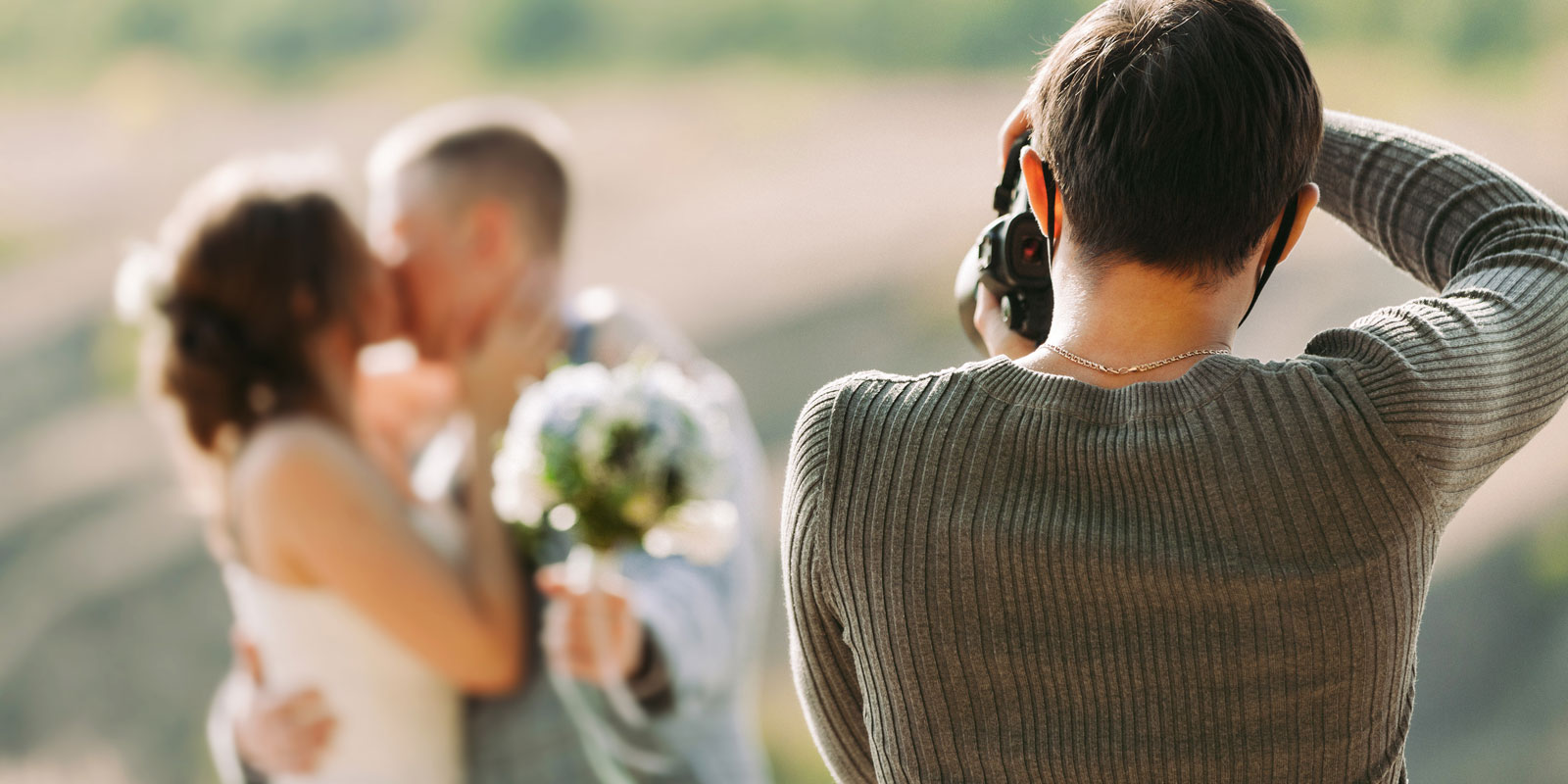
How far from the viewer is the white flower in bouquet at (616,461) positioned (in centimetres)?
199

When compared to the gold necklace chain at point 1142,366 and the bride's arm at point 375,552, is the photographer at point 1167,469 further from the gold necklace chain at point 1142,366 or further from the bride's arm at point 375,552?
the bride's arm at point 375,552

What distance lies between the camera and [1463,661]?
10.2 feet

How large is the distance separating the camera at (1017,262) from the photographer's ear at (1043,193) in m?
0.09

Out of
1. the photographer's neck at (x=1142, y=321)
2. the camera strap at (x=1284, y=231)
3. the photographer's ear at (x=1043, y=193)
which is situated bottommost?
the photographer's neck at (x=1142, y=321)

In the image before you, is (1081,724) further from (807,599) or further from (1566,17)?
(1566,17)

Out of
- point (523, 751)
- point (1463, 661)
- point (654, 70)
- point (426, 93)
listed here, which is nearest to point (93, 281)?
→ point (426, 93)

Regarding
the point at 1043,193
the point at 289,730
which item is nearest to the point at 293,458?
the point at 289,730

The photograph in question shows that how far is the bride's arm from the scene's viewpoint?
227 centimetres

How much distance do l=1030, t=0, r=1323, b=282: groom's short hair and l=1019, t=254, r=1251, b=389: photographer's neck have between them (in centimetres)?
1

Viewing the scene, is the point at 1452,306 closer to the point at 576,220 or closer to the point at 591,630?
the point at 591,630

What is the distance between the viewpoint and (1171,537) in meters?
0.64

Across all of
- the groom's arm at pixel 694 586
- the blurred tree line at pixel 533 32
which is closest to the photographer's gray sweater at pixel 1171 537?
the groom's arm at pixel 694 586

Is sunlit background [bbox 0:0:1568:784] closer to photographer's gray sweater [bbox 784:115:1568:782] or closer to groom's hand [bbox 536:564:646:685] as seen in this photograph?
groom's hand [bbox 536:564:646:685]

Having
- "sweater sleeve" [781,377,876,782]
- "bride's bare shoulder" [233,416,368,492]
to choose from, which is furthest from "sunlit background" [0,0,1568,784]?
"sweater sleeve" [781,377,876,782]
